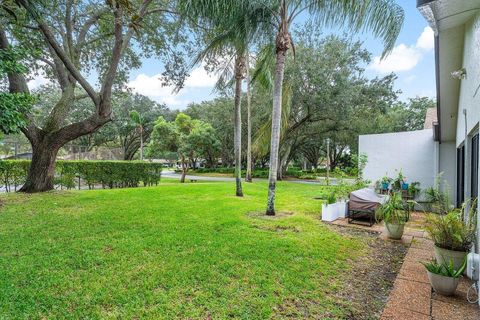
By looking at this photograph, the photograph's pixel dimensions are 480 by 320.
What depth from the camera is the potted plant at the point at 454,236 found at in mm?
3389

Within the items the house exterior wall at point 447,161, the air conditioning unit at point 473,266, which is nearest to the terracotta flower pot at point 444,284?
the air conditioning unit at point 473,266

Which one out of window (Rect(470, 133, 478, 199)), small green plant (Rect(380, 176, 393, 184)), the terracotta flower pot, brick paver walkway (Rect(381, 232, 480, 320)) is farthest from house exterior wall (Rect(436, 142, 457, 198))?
the terracotta flower pot

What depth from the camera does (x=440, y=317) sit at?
106 inches

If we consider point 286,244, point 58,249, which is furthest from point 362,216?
point 58,249

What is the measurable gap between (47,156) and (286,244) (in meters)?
8.75

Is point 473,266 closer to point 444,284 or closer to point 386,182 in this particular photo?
point 444,284

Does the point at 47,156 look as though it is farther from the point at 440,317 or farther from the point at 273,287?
the point at 440,317

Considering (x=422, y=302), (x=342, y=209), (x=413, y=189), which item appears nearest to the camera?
(x=422, y=302)

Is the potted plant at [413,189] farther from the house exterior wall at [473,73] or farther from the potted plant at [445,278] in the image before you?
the potted plant at [445,278]

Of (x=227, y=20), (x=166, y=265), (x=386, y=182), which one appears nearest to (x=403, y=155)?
(x=386, y=182)

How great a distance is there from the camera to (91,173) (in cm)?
1227

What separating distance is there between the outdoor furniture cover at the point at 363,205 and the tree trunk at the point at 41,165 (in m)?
9.79

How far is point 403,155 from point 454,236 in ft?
24.2

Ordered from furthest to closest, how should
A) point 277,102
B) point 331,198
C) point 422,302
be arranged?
point 331,198, point 277,102, point 422,302
